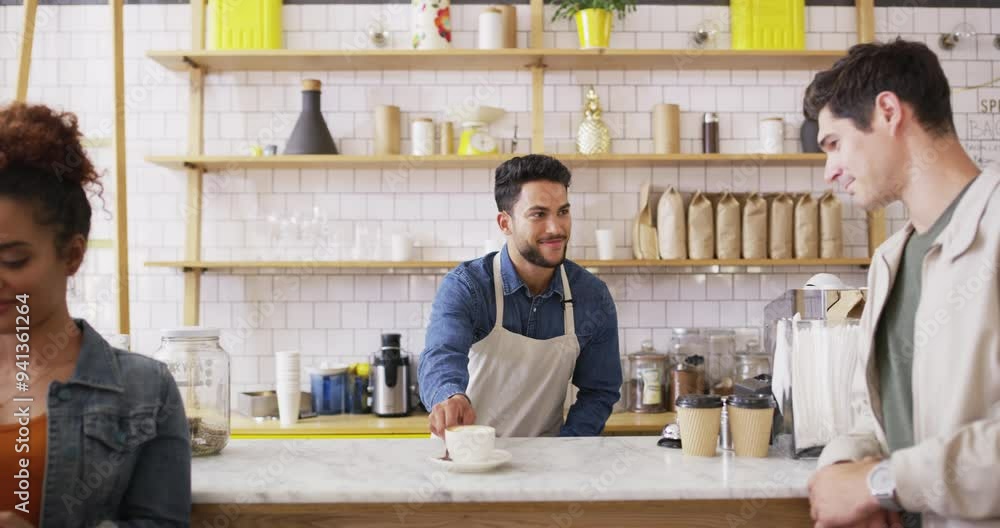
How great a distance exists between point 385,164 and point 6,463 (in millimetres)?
3142

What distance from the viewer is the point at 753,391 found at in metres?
2.13

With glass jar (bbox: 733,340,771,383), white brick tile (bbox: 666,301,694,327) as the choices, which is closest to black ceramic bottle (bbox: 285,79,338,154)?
white brick tile (bbox: 666,301,694,327)

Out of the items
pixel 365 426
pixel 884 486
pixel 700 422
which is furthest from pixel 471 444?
pixel 365 426

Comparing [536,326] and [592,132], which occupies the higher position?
[592,132]

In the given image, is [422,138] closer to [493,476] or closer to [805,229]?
[805,229]

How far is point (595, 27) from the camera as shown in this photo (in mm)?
4168

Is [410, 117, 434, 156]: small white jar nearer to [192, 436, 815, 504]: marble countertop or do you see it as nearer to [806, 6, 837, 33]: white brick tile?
[806, 6, 837, 33]: white brick tile

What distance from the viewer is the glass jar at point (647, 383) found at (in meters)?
4.08

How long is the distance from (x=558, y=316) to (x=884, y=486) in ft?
5.13

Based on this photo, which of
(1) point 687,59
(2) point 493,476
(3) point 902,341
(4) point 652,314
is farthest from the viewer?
(4) point 652,314

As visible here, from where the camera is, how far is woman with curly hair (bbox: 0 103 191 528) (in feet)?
4.15

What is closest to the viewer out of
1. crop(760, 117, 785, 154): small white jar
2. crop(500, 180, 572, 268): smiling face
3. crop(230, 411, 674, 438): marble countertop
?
crop(500, 180, 572, 268): smiling face

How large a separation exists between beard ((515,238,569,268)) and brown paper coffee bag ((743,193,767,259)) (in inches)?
65.6

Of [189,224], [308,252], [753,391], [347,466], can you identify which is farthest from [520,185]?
[189,224]
